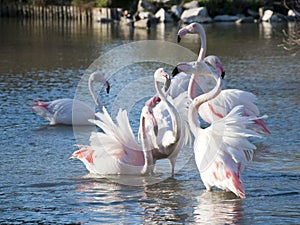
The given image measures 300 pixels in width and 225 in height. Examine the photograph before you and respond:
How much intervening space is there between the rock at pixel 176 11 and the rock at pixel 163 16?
15.4 inches

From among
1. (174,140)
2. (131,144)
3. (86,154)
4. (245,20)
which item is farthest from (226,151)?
(245,20)

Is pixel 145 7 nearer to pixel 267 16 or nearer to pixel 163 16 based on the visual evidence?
pixel 163 16

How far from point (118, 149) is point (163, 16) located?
25.0m

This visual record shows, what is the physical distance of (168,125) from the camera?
7.14 m

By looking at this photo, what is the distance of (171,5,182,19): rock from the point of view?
32.4 metres

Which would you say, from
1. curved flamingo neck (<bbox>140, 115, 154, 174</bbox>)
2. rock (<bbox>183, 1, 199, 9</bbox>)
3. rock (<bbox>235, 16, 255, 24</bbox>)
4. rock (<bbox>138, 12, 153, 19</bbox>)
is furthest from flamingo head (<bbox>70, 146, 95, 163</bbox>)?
rock (<bbox>183, 1, 199, 9</bbox>)

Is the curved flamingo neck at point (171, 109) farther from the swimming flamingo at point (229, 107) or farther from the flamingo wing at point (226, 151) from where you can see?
the swimming flamingo at point (229, 107)

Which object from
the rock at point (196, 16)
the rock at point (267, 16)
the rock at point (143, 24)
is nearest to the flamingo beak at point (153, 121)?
the rock at point (143, 24)

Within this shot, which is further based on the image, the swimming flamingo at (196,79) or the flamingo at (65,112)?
the flamingo at (65,112)

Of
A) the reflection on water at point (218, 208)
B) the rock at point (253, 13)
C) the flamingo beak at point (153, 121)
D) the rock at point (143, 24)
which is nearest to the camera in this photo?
the reflection on water at point (218, 208)

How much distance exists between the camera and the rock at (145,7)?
107ft

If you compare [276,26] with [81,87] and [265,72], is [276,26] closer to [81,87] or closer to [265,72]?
[265,72]

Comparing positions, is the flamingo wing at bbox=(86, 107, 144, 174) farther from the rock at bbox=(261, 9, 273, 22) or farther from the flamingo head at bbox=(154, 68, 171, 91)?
the rock at bbox=(261, 9, 273, 22)

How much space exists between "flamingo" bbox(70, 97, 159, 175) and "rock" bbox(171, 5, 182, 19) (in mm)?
25765
